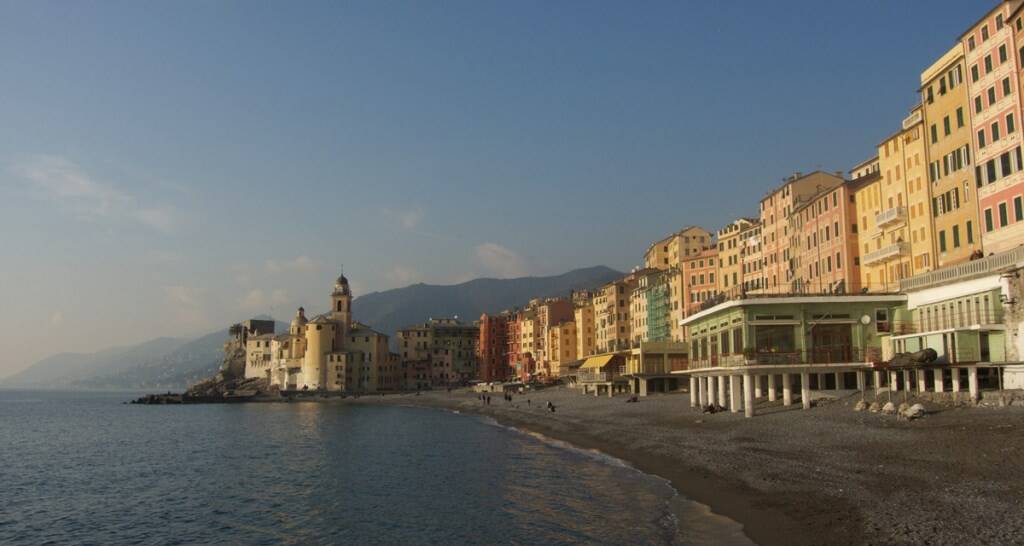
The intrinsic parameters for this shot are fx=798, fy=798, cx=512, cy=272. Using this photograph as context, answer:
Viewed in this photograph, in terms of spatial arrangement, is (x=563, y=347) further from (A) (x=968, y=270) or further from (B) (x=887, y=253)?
(A) (x=968, y=270)

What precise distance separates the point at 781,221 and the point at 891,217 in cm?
2492

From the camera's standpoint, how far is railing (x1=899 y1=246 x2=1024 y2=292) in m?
42.4

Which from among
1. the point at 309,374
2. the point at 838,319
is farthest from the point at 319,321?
the point at 838,319

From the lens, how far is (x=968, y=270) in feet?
153

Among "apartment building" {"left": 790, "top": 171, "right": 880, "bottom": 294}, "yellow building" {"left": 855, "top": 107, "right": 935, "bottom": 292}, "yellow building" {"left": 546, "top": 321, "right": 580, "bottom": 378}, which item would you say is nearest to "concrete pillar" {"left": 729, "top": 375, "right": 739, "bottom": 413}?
"apartment building" {"left": 790, "top": 171, "right": 880, "bottom": 294}

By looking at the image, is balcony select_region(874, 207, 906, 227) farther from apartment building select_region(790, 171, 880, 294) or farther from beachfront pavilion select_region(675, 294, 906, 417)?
beachfront pavilion select_region(675, 294, 906, 417)

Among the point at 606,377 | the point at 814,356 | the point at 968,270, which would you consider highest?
the point at 968,270

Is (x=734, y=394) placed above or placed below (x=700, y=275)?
below

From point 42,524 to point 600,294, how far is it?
4967 inches

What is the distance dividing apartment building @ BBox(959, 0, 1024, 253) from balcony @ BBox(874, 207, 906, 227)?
423 inches

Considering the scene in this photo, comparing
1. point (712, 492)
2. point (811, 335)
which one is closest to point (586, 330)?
point (811, 335)

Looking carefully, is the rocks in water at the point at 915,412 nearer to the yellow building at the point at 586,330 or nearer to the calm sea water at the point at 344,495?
the calm sea water at the point at 344,495

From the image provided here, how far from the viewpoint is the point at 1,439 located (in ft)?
302

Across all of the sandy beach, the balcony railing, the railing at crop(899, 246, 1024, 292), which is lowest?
the sandy beach
